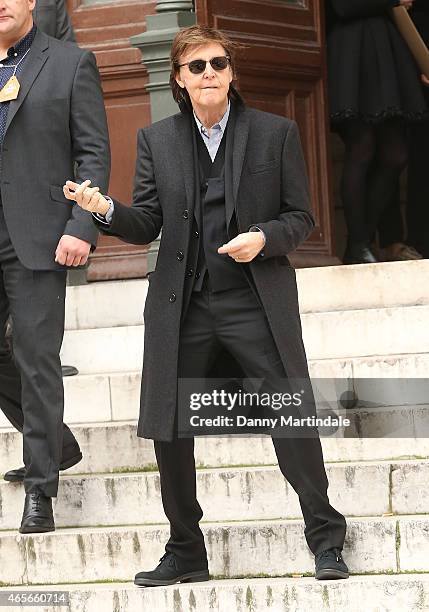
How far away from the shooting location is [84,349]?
7.32m

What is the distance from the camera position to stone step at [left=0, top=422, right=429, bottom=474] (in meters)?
6.04

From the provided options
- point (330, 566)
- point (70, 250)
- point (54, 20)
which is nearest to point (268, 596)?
point (330, 566)

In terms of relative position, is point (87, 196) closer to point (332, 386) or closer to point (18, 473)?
point (18, 473)

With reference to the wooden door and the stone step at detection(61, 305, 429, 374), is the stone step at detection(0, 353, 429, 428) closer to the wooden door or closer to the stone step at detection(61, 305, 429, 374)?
the stone step at detection(61, 305, 429, 374)

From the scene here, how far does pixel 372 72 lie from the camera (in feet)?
26.6

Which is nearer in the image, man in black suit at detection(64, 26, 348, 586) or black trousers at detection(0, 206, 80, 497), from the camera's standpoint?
man in black suit at detection(64, 26, 348, 586)

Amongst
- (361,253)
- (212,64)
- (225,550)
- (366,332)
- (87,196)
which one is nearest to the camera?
(87,196)

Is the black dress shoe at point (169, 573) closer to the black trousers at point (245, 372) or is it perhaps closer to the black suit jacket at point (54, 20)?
the black trousers at point (245, 372)

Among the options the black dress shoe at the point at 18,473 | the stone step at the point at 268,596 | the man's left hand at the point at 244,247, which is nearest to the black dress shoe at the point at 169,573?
the stone step at the point at 268,596

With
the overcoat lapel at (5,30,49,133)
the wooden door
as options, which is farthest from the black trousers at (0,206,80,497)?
the wooden door

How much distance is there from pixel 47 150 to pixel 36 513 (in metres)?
1.33

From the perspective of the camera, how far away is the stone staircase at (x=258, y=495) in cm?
519

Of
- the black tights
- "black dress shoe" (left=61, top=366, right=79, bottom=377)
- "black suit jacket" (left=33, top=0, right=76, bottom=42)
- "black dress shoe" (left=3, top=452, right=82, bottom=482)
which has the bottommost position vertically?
"black dress shoe" (left=3, top=452, right=82, bottom=482)

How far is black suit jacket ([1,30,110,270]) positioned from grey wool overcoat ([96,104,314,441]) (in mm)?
571
